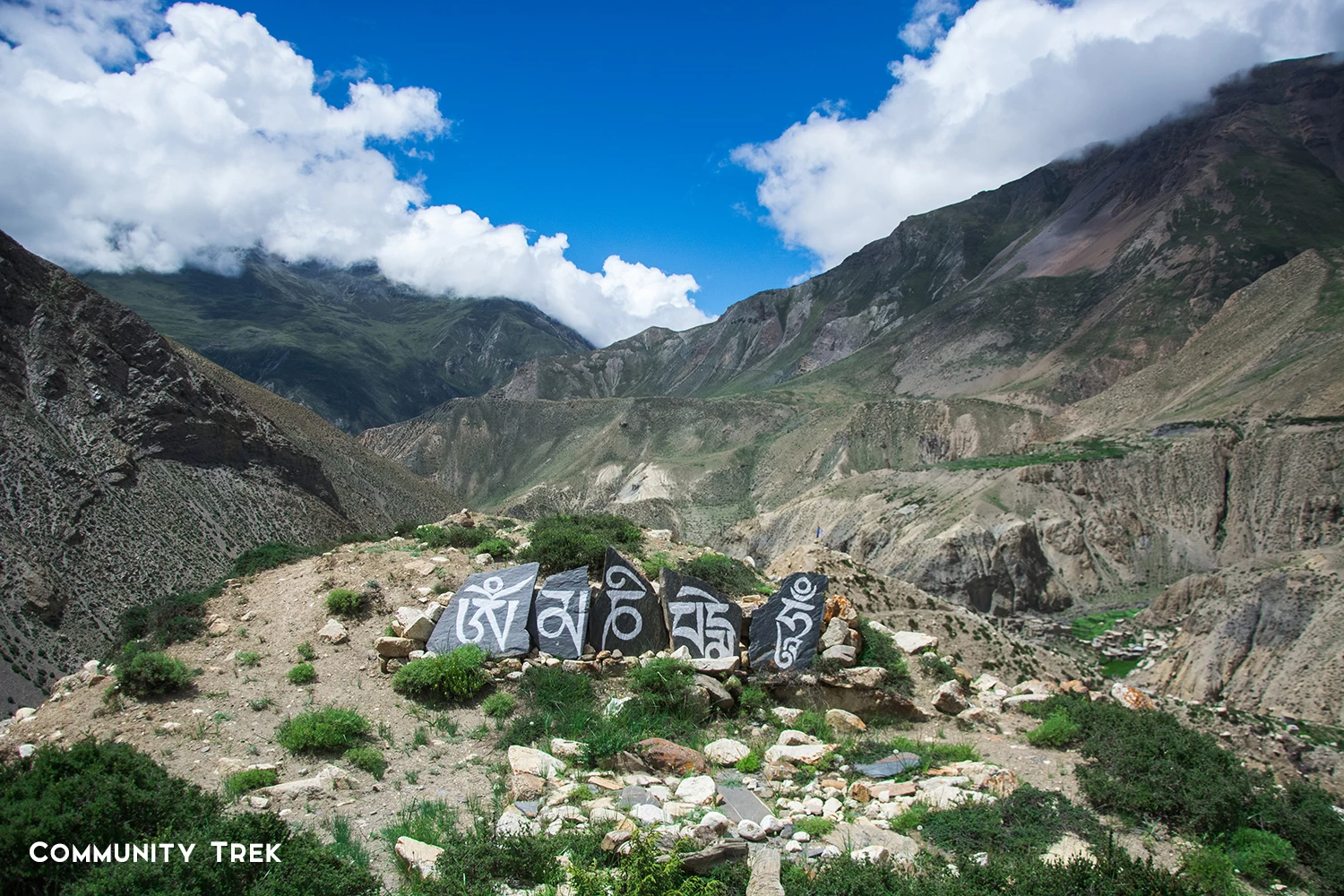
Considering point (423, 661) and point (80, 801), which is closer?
point (80, 801)

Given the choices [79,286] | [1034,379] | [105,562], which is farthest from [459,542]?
[1034,379]

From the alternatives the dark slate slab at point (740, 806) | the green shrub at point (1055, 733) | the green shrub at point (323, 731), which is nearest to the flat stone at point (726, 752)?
the dark slate slab at point (740, 806)

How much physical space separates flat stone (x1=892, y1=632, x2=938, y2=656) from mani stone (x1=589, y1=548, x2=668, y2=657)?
17.4 ft

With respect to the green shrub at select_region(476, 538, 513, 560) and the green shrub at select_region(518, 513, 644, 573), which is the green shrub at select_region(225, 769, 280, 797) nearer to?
the green shrub at select_region(518, 513, 644, 573)

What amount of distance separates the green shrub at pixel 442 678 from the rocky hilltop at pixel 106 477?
2033cm

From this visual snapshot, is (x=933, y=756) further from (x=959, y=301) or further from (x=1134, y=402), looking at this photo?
(x=959, y=301)

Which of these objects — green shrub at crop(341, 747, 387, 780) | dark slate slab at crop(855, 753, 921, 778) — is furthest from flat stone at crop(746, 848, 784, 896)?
green shrub at crop(341, 747, 387, 780)

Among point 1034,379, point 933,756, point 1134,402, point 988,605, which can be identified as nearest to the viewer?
point 933,756

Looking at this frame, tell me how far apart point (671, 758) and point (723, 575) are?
716cm

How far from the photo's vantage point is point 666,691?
1156cm

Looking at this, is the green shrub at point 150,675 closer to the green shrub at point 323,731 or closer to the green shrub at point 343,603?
the green shrub at point 323,731

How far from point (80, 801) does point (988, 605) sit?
5573cm

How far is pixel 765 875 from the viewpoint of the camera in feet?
21.3

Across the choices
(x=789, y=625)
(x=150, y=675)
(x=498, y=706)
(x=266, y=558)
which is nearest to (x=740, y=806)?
(x=498, y=706)
